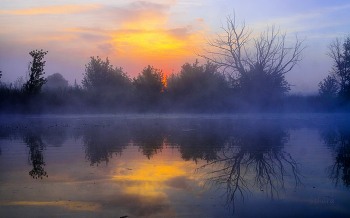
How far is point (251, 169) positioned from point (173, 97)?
33.7 metres

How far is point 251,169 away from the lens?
264 inches

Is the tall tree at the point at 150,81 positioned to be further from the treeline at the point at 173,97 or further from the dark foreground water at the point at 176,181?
the dark foreground water at the point at 176,181

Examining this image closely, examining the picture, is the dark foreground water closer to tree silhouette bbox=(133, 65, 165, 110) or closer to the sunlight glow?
the sunlight glow

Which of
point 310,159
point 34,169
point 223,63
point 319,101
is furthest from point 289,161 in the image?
point 319,101

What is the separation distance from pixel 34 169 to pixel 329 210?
6199 mm

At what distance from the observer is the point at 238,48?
36312mm

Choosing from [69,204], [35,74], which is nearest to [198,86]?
[35,74]

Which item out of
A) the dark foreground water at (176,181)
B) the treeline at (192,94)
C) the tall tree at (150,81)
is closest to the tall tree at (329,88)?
the treeline at (192,94)

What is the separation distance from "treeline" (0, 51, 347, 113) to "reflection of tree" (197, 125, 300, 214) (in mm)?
29130

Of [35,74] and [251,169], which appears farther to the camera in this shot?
[35,74]

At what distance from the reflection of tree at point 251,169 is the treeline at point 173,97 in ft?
95.6

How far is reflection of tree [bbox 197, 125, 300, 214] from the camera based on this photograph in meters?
5.47

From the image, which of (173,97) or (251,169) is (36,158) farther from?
(173,97)

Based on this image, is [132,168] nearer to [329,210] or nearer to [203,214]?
[203,214]
